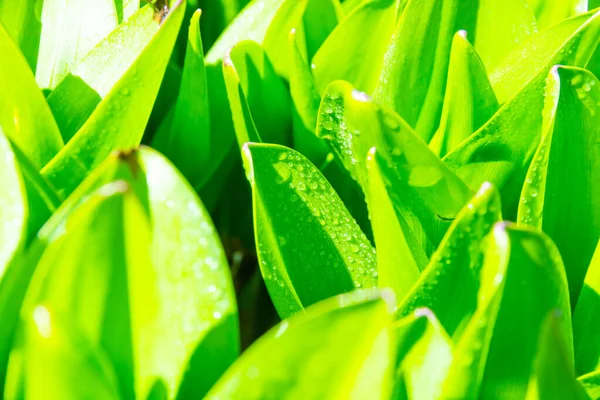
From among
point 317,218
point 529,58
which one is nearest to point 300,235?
point 317,218

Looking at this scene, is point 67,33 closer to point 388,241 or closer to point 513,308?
point 388,241

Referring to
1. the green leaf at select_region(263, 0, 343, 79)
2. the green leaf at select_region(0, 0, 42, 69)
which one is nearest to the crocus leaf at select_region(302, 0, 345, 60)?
the green leaf at select_region(263, 0, 343, 79)

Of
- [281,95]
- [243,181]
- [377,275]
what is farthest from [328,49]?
[377,275]

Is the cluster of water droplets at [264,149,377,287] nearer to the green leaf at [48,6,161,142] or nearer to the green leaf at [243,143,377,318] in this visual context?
the green leaf at [243,143,377,318]

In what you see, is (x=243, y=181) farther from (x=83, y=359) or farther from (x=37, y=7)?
(x=83, y=359)

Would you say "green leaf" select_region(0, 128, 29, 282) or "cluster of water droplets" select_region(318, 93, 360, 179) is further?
"cluster of water droplets" select_region(318, 93, 360, 179)

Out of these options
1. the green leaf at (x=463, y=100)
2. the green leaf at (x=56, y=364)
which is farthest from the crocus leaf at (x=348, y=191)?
the green leaf at (x=56, y=364)
